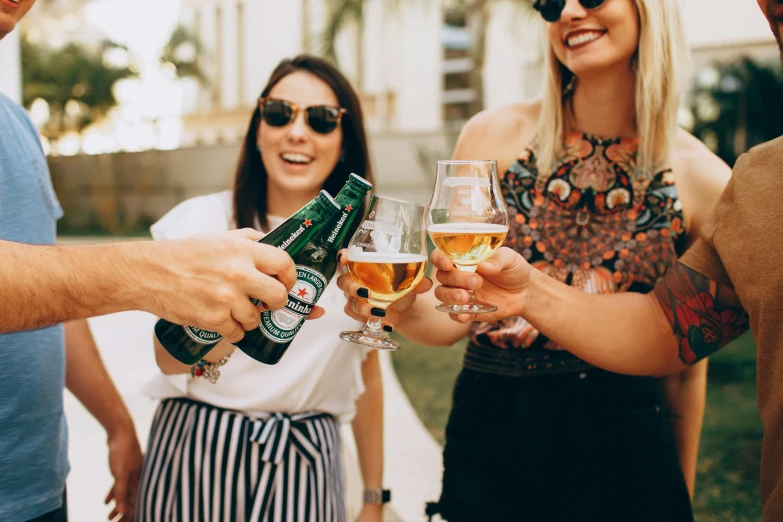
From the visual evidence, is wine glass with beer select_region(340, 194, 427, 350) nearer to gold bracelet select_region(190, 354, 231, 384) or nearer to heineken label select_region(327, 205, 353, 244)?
heineken label select_region(327, 205, 353, 244)

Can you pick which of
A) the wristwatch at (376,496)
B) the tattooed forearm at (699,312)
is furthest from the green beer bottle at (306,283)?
the wristwatch at (376,496)

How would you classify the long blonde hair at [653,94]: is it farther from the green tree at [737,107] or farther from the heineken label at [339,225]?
the green tree at [737,107]

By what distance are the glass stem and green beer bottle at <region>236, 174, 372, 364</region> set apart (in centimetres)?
15

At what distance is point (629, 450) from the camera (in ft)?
7.30

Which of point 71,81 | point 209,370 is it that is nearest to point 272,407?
point 209,370

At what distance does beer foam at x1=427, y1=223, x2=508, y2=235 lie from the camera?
5.71ft

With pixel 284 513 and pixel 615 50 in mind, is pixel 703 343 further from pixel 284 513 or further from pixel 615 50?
pixel 284 513

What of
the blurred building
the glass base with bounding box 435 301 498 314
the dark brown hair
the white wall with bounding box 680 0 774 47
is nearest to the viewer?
the glass base with bounding box 435 301 498 314

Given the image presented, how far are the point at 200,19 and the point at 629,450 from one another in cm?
3233

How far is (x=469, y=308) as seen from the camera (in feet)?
5.96

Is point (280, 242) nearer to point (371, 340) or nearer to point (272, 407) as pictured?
point (371, 340)

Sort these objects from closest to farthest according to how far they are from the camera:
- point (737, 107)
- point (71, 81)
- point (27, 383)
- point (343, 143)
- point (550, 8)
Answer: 1. point (27, 383)
2. point (550, 8)
3. point (343, 143)
4. point (737, 107)
5. point (71, 81)

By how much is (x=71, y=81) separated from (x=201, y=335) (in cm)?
2268

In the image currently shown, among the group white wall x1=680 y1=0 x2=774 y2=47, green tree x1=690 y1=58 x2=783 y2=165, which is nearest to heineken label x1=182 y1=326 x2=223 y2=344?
green tree x1=690 y1=58 x2=783 y2=165
